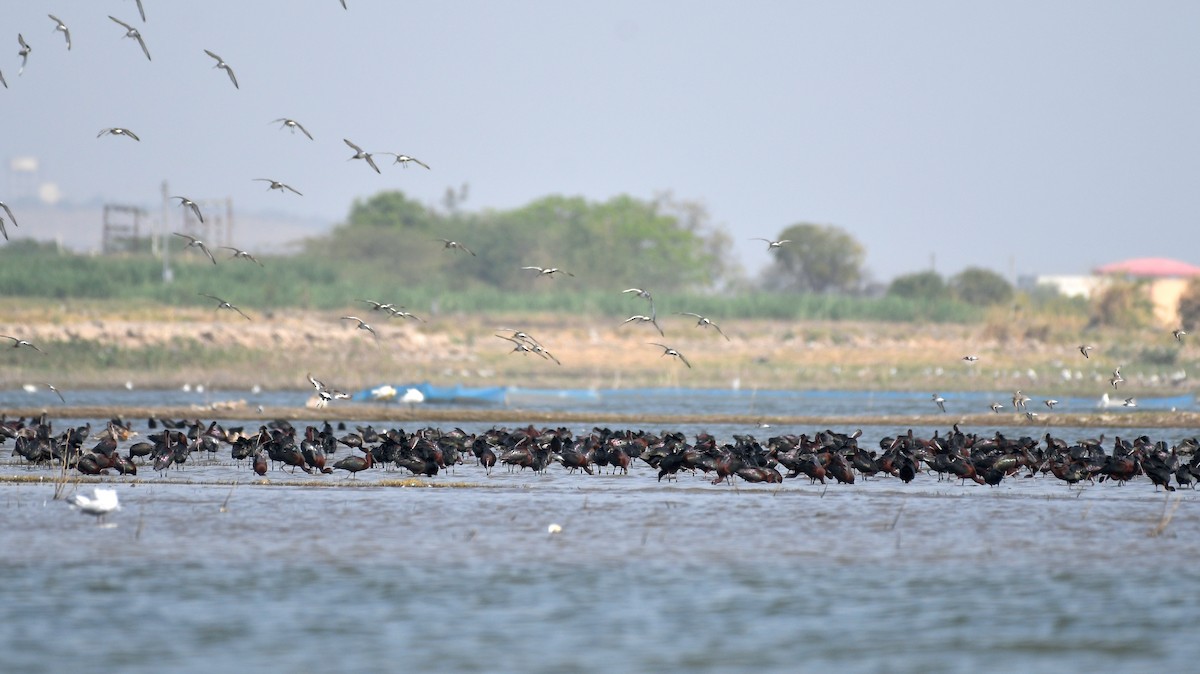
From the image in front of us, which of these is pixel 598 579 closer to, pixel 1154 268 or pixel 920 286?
pixel 920 286

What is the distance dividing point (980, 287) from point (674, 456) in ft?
282

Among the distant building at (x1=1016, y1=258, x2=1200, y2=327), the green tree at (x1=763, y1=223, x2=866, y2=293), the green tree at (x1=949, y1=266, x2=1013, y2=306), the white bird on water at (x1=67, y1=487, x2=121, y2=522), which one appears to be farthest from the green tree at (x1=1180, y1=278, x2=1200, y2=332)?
the white bird on water at (x1=67, y1=487, x2=121, y2=522)

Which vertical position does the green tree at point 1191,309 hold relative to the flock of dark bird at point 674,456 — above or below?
above

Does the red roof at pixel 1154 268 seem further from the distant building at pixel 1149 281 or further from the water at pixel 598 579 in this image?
the water at pixel 598 579

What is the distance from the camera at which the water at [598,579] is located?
14.7 m

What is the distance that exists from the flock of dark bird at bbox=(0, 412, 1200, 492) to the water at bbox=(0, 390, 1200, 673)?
521mm

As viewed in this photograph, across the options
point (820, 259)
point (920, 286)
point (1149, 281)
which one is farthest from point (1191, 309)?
point (820, 259)

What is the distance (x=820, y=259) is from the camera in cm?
13162

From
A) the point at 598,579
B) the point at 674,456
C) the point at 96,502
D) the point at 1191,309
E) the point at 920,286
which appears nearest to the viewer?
the point at 598,579

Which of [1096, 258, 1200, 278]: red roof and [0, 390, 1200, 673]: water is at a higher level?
[1096, 258, 1200, 278]: red roof

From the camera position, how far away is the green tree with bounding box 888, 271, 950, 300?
11019 centimetres

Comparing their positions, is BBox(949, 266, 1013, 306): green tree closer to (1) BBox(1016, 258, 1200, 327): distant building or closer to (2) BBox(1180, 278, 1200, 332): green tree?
(1) BBox(1016, 258, 1200, 327): distant building

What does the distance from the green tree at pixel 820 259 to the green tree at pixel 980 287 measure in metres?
18.1

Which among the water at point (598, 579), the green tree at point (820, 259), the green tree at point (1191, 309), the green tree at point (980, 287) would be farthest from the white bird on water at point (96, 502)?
the green tree at point (820, 259)
